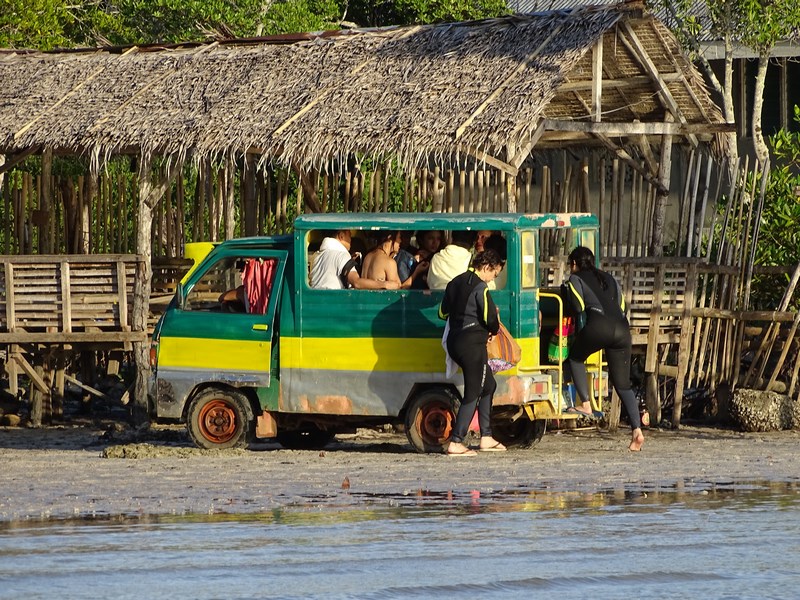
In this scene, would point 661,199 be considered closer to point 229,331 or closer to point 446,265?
point 446,265

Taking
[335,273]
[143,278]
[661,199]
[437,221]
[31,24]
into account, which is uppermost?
[31,24]

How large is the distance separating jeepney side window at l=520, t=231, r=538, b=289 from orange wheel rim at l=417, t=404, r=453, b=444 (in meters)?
1.26

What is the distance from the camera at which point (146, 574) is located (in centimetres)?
788

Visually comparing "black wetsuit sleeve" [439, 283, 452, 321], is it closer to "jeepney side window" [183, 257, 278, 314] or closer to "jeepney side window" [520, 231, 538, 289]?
"jeepney side window" [520, 231, 538, 289]

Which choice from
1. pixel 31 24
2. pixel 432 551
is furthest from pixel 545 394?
pixel 31 24

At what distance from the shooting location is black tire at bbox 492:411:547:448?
1421 cm

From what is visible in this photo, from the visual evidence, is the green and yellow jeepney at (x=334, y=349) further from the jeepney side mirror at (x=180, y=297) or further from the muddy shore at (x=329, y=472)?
the muddy shore at (x=329, y=472)

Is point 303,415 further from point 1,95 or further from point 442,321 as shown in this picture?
point 1,95

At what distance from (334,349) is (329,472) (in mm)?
1590

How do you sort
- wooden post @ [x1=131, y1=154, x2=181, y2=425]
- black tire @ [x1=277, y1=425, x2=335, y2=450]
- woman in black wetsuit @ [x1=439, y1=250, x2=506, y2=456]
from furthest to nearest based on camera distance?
wooden post @ [x1=131, y1=154, x2=181, y2=425], black tire @ [x1=277, y1=425, x2=335, y2=450], woman in black wetsuit @ [x1=439, y1=250, x2=506, y2=456]

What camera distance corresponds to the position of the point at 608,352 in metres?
13.6

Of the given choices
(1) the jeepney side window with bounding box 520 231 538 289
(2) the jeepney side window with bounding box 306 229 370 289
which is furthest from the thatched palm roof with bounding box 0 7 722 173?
(1) the jeepney side window with bounding box 520 231 538 289

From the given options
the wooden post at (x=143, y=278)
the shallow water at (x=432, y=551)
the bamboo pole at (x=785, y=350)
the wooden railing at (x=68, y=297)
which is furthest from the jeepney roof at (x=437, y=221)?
the wooden railing at (x=68, y=297)

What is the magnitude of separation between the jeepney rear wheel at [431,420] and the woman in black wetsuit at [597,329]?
1.06 m
